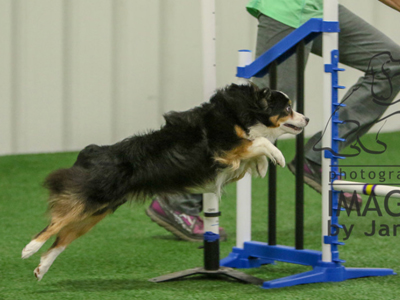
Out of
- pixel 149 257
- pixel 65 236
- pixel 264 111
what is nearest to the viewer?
pixel 264 111

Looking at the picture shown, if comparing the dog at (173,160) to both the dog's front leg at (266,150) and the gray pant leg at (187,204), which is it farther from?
the gray pant leg at (187,204)

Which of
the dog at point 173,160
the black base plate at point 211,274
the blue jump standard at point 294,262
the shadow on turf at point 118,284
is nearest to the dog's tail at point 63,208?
the dog at point 173,160

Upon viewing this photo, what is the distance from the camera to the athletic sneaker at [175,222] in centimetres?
319

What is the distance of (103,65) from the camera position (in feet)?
21.0

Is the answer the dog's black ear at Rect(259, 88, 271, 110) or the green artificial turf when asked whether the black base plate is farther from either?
the dog's black ear at Rect(259, 88, 271, 110)

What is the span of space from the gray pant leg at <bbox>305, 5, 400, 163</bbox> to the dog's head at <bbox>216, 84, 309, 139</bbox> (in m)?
0.32

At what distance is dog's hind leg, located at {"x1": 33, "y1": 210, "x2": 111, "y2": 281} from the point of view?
2.31 meters

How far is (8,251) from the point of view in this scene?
2914mm

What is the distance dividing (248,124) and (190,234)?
3.79ft

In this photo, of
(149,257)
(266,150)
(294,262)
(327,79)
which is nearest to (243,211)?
(294,262)

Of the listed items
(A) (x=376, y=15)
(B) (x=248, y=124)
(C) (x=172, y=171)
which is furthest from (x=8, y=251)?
(A) (x=376, y=15)

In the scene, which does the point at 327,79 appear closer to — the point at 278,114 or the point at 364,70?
the point at 278,114

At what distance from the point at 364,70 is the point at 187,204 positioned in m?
1.22

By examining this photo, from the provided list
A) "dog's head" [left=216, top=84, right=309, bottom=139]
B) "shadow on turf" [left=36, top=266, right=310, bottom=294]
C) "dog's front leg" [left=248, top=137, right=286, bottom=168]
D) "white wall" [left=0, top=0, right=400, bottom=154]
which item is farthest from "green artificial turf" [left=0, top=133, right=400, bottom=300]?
"white wall" [left=0, top=0, right=400, bottom=154]
